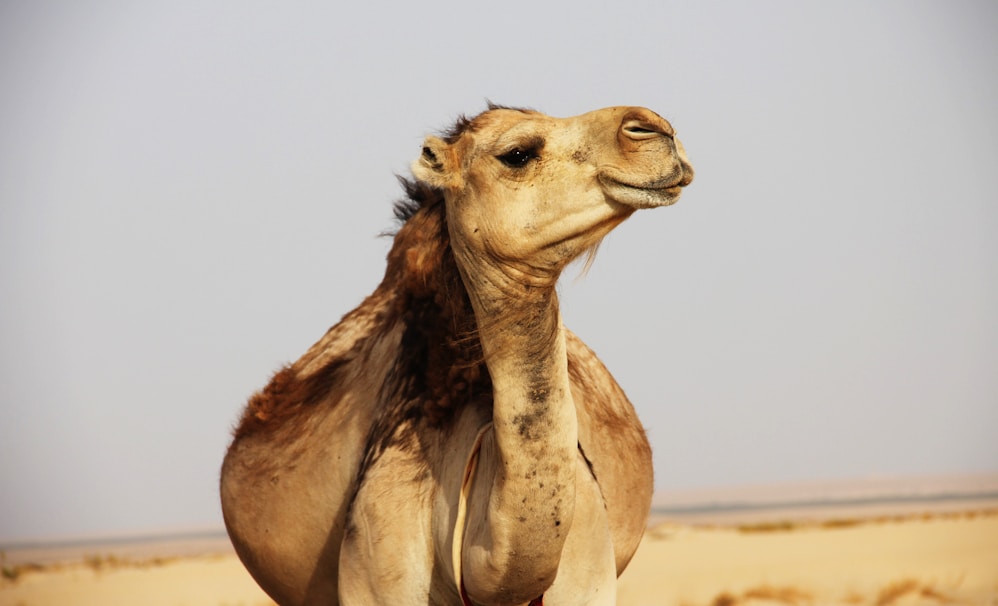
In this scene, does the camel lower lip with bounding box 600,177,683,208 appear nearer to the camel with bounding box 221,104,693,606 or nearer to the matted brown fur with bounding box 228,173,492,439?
the camel with bounding box 221,104,693,606

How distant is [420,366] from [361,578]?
0.87 m

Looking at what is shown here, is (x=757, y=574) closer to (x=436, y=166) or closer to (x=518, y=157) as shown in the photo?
(x=436, y=166)

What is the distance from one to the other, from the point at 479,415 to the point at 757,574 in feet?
38.1

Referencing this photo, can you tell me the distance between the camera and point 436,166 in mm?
4426

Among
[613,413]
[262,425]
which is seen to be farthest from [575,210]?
[262,425]

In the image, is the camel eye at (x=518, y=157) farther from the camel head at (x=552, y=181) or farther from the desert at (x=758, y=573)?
the desert at (x=758, y=573)

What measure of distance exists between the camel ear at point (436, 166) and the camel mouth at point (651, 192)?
63 cm

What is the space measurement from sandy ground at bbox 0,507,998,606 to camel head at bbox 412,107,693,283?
8860mm

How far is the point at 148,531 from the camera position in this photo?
5750 cm

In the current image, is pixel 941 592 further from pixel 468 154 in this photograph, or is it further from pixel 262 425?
pixel 468 154

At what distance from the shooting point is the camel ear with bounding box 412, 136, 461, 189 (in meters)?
4.41

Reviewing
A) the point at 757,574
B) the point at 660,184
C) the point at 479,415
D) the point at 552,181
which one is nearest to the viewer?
the point at 660,184

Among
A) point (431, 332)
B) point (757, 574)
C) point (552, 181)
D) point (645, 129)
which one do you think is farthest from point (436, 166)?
point (757, 574)

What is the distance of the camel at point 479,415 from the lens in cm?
415
